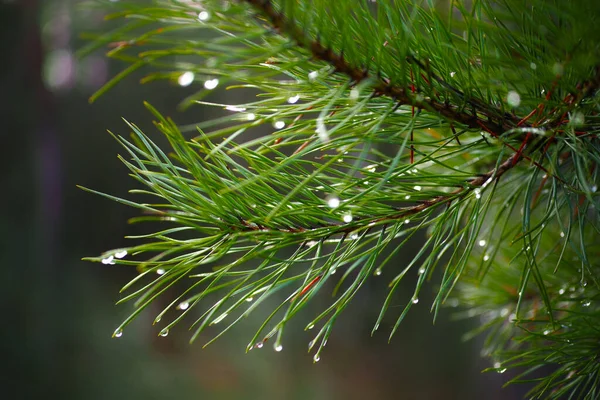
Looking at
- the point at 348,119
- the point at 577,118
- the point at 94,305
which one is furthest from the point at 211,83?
the point at 94,305

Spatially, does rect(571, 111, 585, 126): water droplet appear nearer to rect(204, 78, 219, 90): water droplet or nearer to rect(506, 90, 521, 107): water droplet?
rect(506, 90, 521, 107): water droplet

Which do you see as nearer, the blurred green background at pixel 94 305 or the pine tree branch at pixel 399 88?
the pine tree branch at pixel 399 88

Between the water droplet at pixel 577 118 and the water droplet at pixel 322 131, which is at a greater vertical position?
the water droplet at pixel 577 118

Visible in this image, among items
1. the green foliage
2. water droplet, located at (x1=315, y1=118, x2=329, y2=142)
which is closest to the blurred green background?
the green foliage

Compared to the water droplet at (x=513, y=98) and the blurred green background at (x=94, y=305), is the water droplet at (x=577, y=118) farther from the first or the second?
the blurred green background at (x=94, y=305)

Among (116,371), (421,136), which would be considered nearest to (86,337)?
(116,371)

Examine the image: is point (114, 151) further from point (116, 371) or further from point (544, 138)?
point (544, 138)

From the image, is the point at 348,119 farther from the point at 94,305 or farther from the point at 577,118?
the point at 94,305

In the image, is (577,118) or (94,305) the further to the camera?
(94,305)

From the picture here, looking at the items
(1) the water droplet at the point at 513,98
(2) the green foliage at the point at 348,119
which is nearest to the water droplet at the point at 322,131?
(2) the green foliage at the point at 348,119
